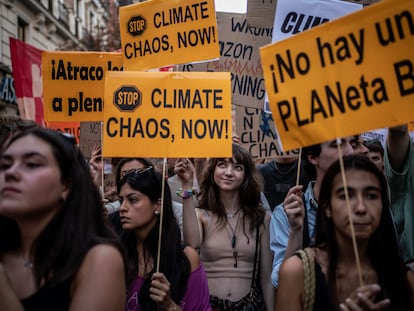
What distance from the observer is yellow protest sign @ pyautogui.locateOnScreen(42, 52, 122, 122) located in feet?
18.6

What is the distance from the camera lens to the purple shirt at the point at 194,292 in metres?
3.63

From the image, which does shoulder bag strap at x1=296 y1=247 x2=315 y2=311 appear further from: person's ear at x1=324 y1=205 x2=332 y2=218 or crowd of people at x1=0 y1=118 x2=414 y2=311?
person's ear at x1=324 y1=205 x2=332 y2=218

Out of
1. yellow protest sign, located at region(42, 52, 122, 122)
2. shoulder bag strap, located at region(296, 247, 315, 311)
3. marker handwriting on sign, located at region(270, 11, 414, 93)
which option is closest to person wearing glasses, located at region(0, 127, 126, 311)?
shoulder bag strap, located at region(296, 247, 315, 311)

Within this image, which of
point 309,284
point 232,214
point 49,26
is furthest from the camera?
point 49,26

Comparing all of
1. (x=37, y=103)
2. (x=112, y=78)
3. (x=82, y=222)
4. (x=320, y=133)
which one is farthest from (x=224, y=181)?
(x=37, y=103)

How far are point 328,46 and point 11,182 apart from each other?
1.61 metres

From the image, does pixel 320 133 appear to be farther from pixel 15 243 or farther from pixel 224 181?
pixel 224 181

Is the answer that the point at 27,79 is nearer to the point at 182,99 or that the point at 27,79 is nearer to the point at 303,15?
the point at 182,99

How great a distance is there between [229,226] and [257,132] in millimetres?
1597

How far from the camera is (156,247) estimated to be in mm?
3867

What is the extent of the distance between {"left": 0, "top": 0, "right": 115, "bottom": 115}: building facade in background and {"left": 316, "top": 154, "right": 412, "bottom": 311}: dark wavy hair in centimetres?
1608

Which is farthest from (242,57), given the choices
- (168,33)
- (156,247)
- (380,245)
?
(380,245)

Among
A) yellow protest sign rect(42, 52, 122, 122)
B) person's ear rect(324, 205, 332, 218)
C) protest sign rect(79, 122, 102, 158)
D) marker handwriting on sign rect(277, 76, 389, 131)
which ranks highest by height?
yellow protest sign rect(42, 52, 122, 122)

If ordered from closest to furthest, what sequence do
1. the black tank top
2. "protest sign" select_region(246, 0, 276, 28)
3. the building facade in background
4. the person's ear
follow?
the black tank top → the person's ear → "protest sign" select_region(246, 0, 276, 28) → the building facade in background
